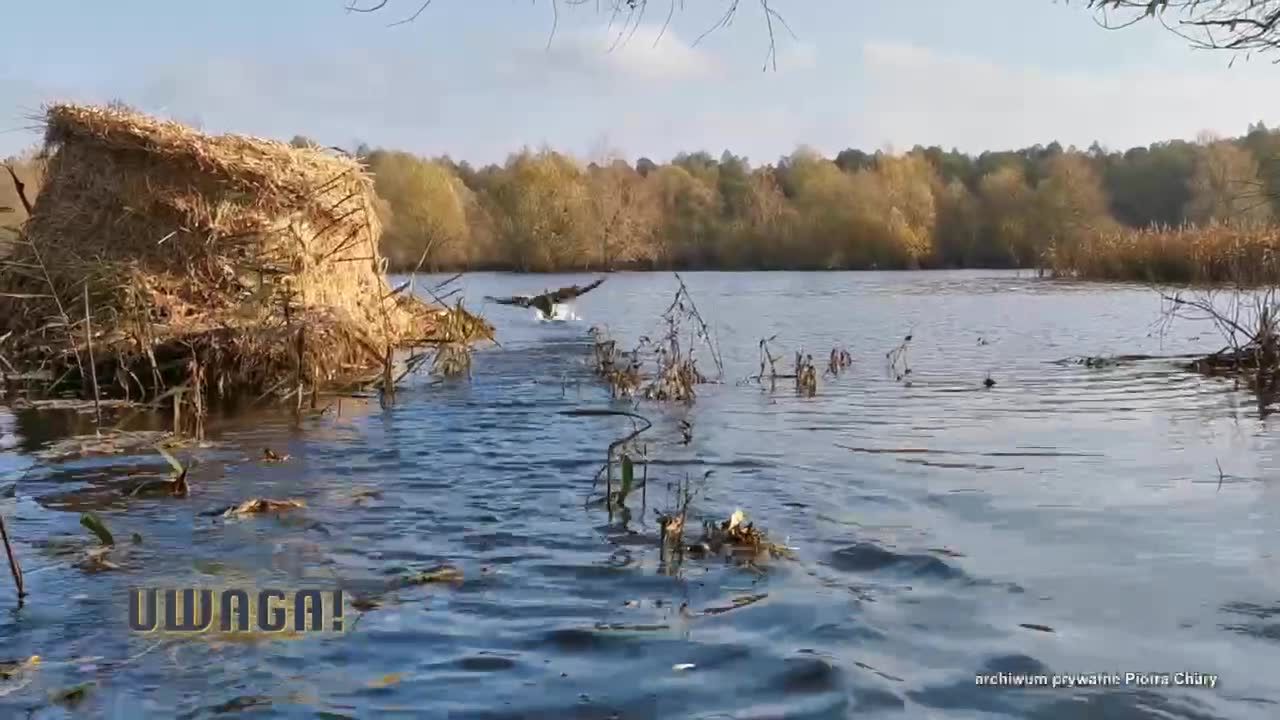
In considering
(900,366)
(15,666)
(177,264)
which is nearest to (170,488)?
(15,666)

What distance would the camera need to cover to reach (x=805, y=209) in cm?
5250

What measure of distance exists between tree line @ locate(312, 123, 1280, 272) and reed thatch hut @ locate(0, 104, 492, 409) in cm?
2326

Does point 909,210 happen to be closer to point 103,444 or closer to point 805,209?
point 805,209

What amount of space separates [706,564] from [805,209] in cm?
4857

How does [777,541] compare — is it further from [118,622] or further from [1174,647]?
[118,622]

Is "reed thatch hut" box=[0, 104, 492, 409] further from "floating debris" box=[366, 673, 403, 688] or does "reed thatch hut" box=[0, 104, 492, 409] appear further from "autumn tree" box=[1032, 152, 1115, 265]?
"autumn tree" box=[1032, 152, 1115, 265]

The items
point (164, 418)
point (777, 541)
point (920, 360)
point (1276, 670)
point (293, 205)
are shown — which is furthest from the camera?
point (920, 360)

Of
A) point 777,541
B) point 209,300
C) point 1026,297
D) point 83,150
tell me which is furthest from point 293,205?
point 1026,297

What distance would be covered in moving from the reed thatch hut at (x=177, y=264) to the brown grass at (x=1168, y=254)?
16.5m

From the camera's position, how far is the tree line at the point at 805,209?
1716 inches

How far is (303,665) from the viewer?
3914 millimetres

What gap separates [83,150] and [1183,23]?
34.5 feet

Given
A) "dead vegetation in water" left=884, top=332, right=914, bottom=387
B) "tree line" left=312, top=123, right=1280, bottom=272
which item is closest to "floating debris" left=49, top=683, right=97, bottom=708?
"dead vegetation in water" left=884, top=332, right=914, bottom=387

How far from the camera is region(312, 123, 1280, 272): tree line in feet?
143
